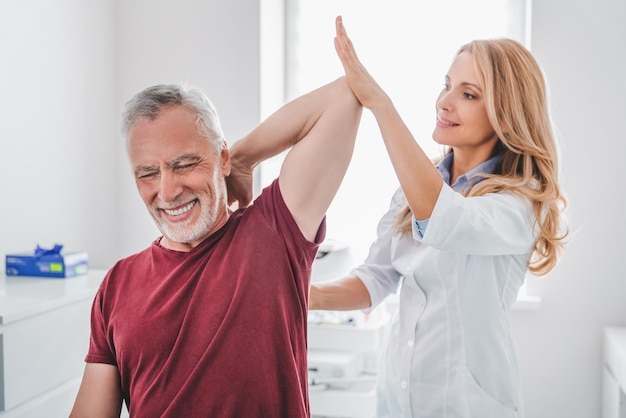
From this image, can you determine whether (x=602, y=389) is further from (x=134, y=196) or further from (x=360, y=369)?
(x=134, y=196)

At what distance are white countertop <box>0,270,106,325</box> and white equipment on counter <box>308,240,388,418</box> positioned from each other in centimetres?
86

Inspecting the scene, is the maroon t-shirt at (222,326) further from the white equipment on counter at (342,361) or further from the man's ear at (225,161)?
the white equipment on counter at (342,361)

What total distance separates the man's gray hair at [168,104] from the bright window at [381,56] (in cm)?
157

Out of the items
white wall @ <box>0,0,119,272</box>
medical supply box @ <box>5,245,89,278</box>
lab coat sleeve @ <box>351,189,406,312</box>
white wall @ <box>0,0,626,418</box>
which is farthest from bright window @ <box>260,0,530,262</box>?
lab coat sleeve @ <box>351,189,406,312</box>

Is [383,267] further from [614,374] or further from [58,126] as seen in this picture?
[58,126]

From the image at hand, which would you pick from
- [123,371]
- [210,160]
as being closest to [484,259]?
[210,160]

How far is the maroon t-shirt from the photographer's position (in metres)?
1.22

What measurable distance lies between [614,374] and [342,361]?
96 centimetres

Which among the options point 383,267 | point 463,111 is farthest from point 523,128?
point 383,267

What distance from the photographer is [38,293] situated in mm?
2002

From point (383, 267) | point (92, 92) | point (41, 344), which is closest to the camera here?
point (383, 267)

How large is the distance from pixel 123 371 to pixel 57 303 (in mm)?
700

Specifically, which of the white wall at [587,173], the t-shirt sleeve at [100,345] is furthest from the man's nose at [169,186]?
the white wall at [587,173]

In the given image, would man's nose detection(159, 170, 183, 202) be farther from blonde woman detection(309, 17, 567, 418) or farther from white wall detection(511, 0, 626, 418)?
white wall detection(511, 0, 626, 418)
